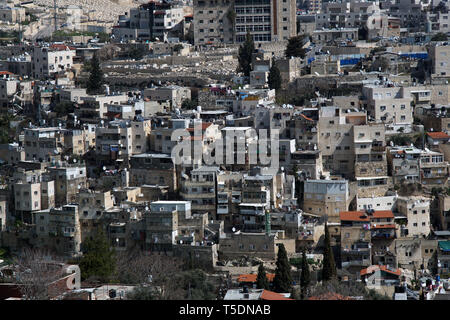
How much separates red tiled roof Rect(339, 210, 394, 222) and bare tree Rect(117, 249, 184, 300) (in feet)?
14.4

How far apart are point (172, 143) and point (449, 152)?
782 cm

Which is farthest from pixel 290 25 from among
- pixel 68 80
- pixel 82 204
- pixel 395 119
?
pixel 82 204

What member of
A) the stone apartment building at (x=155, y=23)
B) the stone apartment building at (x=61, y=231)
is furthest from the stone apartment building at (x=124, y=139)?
the stone apartment building at (x=155, y=23)

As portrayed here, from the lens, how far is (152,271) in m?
25.4

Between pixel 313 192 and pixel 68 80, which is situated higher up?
pixel 68 80

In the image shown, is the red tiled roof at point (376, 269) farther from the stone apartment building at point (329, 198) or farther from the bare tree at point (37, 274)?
the bare tree at point (37, 274)

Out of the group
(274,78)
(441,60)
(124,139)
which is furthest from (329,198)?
(441,60)

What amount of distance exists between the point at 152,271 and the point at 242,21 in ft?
78.0

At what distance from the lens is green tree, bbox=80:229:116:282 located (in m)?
25.3

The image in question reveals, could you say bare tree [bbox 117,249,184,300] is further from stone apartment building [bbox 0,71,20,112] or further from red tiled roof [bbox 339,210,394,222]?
stone apartment building [bbox 0,71,20,112]

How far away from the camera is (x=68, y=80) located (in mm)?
42312

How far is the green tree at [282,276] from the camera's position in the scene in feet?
80.2

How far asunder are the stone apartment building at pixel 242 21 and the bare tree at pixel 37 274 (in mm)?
21639
